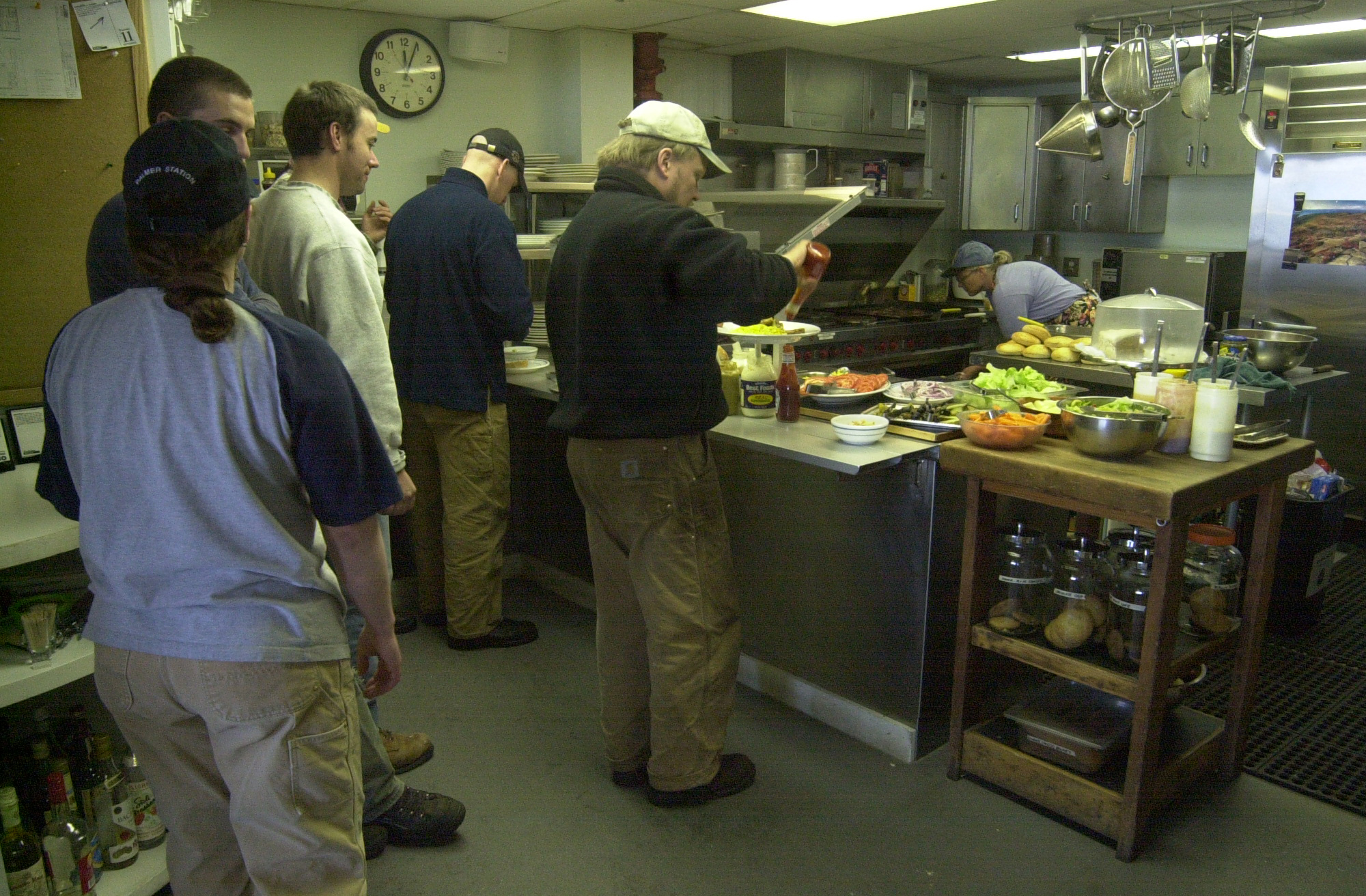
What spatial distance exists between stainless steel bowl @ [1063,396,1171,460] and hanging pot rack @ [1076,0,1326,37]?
168 centimetres

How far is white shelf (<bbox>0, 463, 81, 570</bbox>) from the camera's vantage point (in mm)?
1801

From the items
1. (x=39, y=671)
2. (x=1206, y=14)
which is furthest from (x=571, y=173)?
(x=39, y=671)

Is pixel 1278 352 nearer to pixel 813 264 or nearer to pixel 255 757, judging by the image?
pixel 813 264

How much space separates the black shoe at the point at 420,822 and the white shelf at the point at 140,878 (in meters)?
0.50

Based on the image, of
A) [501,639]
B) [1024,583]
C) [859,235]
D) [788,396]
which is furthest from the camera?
[859,235]

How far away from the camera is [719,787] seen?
8.74 feet

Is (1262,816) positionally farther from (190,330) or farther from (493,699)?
(190,330)

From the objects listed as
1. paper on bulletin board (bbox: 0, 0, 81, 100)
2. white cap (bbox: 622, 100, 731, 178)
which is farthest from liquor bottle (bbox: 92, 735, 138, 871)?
white cap (bbox: 622, 100, 731, 178)

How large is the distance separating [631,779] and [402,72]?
380 cm

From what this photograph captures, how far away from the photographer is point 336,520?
149cm

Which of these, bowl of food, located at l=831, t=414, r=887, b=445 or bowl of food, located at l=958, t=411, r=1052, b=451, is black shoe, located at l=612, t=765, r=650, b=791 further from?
bowl of food, located at l=958, t=411, r=1052, b=451

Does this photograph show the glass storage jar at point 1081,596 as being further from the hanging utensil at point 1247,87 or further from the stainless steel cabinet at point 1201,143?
the stainless steel cabinet at point 1201,143

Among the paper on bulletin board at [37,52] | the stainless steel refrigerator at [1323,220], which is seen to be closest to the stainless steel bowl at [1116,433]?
the paper on bulletin board at [37,52]

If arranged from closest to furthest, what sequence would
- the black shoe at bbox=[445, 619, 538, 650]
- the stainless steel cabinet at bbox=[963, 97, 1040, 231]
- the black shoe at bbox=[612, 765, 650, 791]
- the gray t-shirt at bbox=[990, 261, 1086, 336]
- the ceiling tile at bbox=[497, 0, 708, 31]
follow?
1. the black shoe at bbox=[612, 765, 650, 791]
2. the black shoe at bbox=[445, 619, 538, 650]
3. the ceiling tile at bbox=[497, 0, 708, 31]
4. the gray t-shirt at bbox=[990, 261, 1086, 336]
5. the stainless steel cabinet at bbox=[963, 97, 1040, 231]
